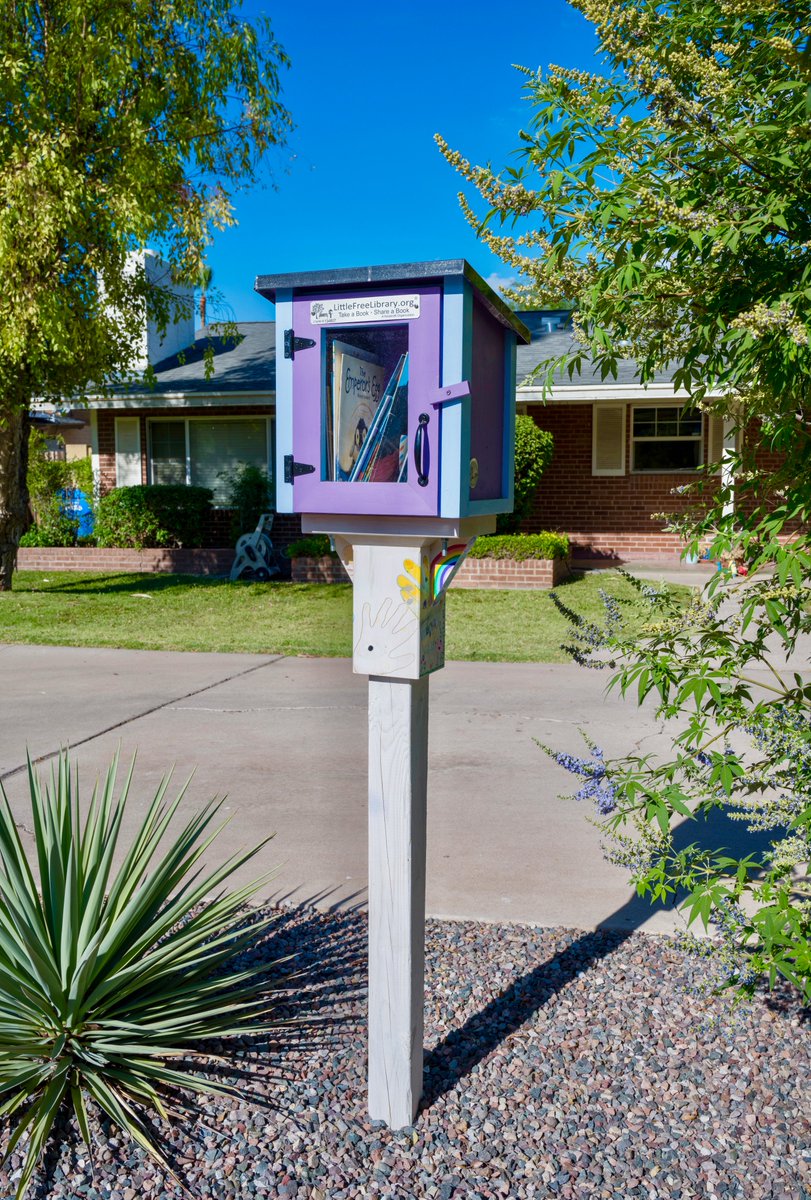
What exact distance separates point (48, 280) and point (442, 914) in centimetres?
986

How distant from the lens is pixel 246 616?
1169cm

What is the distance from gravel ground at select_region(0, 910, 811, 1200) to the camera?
248cm

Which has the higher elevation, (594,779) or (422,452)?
(422,452)

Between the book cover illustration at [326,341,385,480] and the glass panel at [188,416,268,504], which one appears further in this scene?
the glass panel at [188,416,268,504]

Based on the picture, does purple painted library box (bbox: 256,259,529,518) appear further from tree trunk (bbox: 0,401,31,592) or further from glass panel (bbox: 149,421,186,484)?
glass panel (bbox: 149,421,186,484)

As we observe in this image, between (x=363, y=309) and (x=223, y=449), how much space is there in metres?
15.7

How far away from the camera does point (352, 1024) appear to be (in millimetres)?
3146

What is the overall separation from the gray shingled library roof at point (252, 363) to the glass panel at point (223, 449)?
0.76 metres

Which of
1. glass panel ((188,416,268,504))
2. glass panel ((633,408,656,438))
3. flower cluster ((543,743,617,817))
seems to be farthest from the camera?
glass panel ((188,416,268,504))

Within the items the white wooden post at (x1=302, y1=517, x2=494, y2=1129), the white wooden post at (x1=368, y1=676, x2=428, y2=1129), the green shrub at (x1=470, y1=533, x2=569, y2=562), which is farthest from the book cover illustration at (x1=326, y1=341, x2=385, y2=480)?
the green shrub at (x1=470, y1=533, x2=569, y2=562)

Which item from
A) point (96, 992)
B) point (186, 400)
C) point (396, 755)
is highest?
point (186, 400)

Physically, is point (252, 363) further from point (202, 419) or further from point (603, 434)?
point (603, 434)

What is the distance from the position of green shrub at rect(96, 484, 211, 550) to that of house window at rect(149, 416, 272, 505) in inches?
56.4

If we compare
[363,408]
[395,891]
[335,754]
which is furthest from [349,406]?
[335,754]
